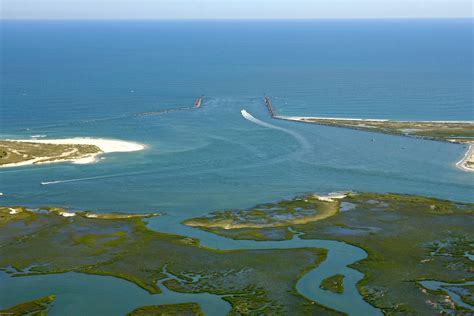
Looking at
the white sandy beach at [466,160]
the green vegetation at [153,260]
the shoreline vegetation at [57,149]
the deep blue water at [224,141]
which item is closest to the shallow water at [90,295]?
the green vegetation at [153,260]

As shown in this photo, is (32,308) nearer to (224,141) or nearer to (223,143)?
(223,143)

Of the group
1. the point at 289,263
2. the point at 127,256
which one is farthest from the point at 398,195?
the point at 127,256

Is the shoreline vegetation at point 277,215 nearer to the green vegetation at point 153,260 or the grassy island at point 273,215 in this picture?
the grassy island at point 273,215

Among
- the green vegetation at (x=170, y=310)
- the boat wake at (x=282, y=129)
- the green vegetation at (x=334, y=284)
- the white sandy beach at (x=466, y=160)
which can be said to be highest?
the boat wake at (x=282, y=129)

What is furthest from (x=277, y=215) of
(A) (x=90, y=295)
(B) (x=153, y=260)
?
(A) (x=90, y=295)

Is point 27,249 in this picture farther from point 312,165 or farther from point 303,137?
point 303,137
